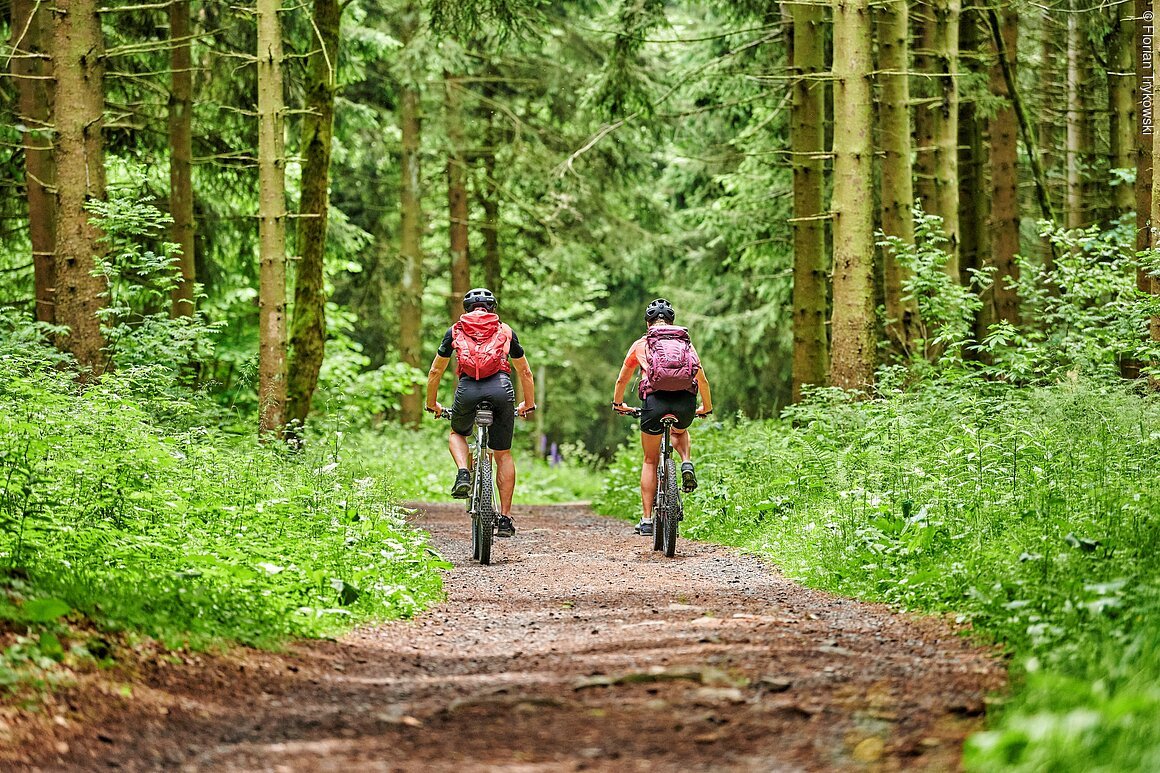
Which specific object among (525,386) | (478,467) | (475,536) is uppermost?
(525,386)

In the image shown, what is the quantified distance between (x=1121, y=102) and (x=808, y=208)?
6418 millimetres

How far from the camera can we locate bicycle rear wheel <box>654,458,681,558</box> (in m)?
10.5

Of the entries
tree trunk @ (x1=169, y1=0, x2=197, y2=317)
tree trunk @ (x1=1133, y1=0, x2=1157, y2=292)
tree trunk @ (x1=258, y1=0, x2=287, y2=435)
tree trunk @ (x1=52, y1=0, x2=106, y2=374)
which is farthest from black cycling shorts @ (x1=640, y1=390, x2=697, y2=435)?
tree trunk @ (x1=169, y1=0, x2=197, y2=317)

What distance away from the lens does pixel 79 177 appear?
41.9 feet

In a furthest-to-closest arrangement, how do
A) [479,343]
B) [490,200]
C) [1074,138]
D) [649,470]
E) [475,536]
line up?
1. [490,200]
2. [1074,138]
3. [649,470]
4. [475,536]
5. [479,343]

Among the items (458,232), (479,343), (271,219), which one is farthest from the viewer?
(458,232)

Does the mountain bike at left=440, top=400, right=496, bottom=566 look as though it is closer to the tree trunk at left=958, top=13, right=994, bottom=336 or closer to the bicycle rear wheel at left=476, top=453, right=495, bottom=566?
the bicycle rear wheel at left=476, top=453, right=495, bottom=566

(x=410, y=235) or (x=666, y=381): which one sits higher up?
(x=410, y=235)

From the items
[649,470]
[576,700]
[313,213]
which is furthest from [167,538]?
[313,213]

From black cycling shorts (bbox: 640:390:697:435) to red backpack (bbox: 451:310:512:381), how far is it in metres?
1.47

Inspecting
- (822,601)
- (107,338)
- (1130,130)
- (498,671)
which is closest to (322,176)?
(107,338)

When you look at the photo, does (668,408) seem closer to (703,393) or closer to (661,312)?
(703,393)

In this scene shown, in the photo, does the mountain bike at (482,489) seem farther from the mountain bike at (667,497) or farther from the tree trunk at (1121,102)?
the tree trunk at (1121,102)

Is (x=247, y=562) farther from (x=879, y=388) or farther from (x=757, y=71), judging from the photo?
(x=757, y=71)
